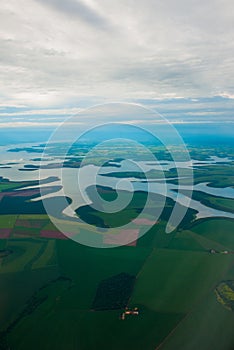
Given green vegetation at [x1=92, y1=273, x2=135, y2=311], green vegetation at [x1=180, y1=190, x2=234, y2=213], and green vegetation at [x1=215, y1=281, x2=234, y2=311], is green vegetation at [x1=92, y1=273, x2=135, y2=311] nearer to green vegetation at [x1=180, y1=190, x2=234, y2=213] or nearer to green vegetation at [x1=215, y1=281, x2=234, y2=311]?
green vegetation at [x1=215, y1=281, x2=234, y2=311]

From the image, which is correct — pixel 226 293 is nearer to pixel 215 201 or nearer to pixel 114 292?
pixel 114 292

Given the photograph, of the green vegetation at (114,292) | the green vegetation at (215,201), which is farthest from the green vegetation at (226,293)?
the green vegetation at (215,201)

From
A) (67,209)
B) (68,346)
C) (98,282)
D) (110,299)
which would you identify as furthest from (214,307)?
(67,209)

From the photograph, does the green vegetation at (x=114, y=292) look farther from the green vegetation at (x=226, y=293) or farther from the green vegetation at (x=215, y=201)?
the green vegetation at (x=215, y=201)

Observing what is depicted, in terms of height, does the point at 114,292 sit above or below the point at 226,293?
above

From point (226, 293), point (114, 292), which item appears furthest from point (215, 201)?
point (114, 292)

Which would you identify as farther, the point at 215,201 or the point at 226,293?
the point at 215,201

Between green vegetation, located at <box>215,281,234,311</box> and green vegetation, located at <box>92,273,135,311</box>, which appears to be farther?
green vegetation, located at <box>215,281,234,311</box>

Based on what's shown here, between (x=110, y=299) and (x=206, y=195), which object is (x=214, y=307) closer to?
(x=110, y=299)

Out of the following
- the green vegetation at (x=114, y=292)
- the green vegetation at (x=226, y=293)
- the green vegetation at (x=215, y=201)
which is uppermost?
the green vegetation at (x=215, y=201)

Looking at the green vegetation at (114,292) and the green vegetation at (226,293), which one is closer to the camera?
the green vegetation at (114,292)

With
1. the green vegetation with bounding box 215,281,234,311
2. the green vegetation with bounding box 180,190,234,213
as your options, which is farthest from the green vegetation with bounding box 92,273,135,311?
the green vegetation with bounding box 180,190,234,213
